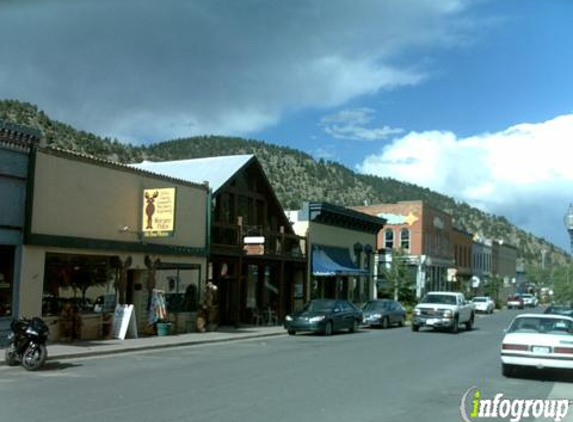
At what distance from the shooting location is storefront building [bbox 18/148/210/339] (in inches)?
803

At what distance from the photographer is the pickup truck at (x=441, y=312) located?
98.1 ft

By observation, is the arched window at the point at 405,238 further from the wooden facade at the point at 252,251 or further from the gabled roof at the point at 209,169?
the gabled roof at the point at 209,169

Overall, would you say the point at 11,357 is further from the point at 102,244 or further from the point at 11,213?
the point at 102,244

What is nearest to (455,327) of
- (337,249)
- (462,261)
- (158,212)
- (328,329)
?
(328,329)

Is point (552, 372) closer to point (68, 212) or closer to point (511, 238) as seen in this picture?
point (68, 212)

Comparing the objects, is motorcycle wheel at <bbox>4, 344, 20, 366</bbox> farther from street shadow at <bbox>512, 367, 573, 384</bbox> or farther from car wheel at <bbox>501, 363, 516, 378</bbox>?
street shadow at <bbox>512, 367, 573, 384</bbox>

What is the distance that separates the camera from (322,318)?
27.5 m

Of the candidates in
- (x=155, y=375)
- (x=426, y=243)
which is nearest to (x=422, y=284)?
(x=426, y=243)

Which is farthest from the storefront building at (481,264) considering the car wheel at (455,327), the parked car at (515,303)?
the car wheel at (455,327)

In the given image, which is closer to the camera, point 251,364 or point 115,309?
point 251,364

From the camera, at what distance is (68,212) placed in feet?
70.3

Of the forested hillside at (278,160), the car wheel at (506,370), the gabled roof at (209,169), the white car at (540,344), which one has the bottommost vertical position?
the car wheel at (506,370)

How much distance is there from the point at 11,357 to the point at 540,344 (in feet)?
37.7

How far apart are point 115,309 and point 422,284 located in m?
41.5
